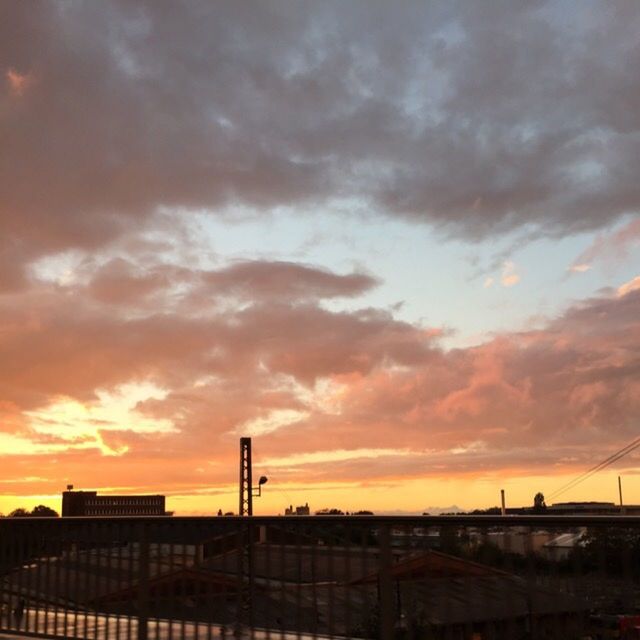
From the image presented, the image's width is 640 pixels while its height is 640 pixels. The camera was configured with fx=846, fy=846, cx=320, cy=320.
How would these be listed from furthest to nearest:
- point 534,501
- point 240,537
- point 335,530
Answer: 1. point 534,501
2. point 240,537
3. point 335,530

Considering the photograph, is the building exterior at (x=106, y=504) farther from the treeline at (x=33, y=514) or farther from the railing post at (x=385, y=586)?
the railing post at (x=385, y=586)

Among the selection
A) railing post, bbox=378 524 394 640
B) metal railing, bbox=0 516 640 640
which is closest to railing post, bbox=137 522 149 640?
metal railing, bbox=0 516 640 640

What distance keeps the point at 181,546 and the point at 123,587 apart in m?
0.97

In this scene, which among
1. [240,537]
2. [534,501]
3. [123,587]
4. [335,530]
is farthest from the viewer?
[534,501]

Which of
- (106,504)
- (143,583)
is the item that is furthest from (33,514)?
(143,583)

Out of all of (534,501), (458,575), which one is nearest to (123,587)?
(458,575)

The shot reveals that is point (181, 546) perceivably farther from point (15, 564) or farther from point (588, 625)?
point (588, 625)

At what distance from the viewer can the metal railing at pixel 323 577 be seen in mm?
6215

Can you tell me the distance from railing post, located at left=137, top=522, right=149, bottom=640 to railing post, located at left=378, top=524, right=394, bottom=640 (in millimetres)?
2781

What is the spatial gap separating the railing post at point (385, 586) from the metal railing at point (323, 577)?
0.01 m

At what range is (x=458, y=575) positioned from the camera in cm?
669

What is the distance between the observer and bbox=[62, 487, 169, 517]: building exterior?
62312 millimetres

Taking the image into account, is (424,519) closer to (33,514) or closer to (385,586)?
(385,586)

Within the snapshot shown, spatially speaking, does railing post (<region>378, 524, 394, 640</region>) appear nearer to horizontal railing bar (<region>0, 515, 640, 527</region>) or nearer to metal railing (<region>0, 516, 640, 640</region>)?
metal railing (<region>0, 516, 640, 640</region>)
